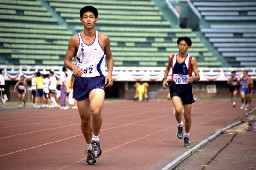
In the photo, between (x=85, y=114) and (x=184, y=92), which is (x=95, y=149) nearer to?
(x=85, y=114)

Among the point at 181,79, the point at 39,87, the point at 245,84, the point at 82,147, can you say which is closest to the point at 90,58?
the point at 82,147

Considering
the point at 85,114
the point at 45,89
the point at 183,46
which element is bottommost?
the point at 45,89

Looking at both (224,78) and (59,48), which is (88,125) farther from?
(59,48)

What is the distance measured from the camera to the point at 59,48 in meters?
47.5

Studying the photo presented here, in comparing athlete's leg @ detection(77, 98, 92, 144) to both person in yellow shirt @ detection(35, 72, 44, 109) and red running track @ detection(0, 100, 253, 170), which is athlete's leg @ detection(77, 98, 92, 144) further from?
person in yellow shirt @ detection(35, 72, 44, 109)

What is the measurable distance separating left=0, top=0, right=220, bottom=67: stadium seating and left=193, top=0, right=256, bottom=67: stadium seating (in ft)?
7.52

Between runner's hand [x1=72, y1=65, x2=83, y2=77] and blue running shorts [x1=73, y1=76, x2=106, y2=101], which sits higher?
runner's hand [x1=72, y1=65, x2=83, y2=77]

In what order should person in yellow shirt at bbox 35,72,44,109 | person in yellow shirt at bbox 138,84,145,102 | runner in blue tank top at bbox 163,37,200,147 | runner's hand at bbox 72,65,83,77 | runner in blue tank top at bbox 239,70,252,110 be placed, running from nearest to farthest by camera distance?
1. runner's hand at bbox 72,65,83,77
2. runner in blue tank top at bbox 163,37,200,147
3. runner in blue tank top at bbox 239,70,252,110
4. person in yellow shirt at bbox 35,72,44,109
5. person in yellow shirt at bbox 138,84,145,102

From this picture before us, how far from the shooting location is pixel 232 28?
54094 millimetres

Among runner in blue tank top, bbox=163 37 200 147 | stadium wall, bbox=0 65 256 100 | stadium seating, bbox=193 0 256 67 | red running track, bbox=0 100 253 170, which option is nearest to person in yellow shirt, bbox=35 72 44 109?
stadium wall, bbox=0 65 256 100

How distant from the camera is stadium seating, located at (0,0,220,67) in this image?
46688 mm

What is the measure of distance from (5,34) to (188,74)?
131 ft

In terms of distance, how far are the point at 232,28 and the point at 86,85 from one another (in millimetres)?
48525

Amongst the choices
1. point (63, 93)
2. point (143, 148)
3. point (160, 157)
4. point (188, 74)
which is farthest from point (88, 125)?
point (63, 93)
